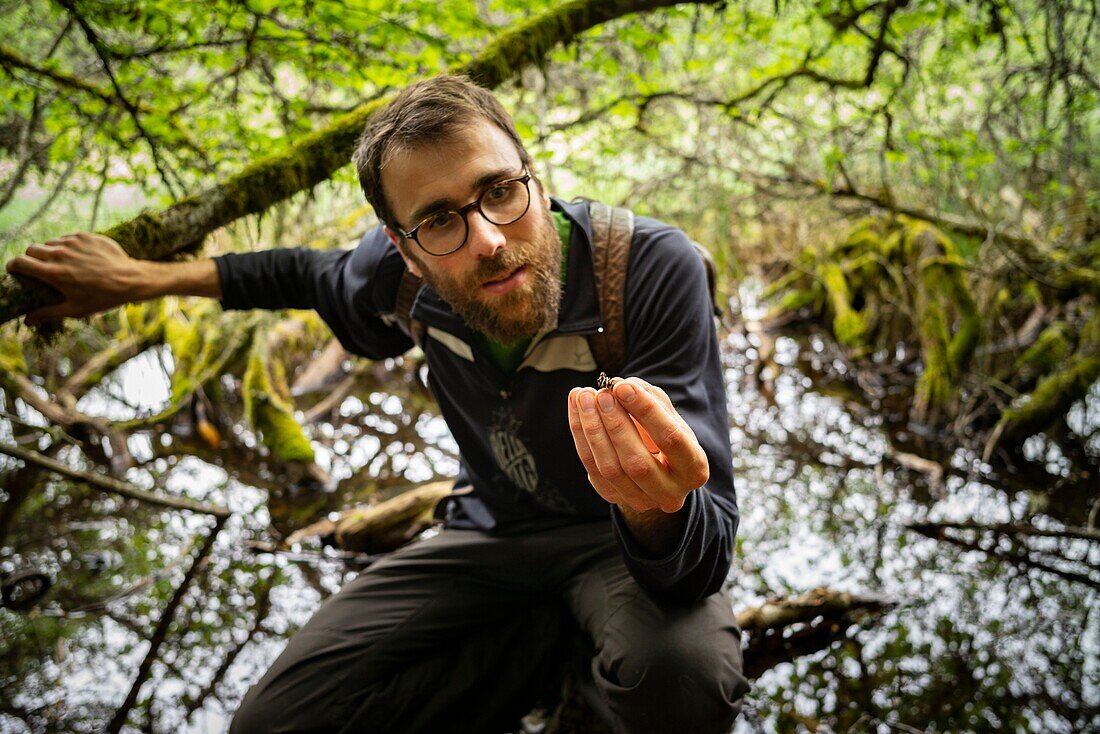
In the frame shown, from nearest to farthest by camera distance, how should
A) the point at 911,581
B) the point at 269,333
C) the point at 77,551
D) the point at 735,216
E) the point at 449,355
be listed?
the point at 449,355 → the point at 911,581 → the point at 77,551 → the point at 269,333 → the point at 735,216

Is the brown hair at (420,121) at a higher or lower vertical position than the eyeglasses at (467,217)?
higher

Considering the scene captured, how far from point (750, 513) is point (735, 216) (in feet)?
23.8

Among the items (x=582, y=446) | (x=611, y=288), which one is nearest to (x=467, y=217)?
(x=611, y=288)

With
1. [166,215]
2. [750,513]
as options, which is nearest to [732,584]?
[750,513]

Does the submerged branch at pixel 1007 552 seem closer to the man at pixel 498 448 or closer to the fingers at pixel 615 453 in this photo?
the man at pixel 498 448

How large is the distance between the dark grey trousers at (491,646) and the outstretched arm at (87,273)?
4.25 ft

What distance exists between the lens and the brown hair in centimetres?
193

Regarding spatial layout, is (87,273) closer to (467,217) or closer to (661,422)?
(467,217)

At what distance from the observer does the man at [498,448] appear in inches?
73.8

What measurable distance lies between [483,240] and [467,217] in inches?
3.4

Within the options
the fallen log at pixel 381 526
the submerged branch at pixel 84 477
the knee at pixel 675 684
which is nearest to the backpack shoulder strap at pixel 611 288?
the knee at pixel 675 684

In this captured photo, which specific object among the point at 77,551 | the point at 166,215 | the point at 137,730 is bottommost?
the point at 137,730

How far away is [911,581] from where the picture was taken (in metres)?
3.19

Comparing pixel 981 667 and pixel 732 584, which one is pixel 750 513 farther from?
pixel 981 667
